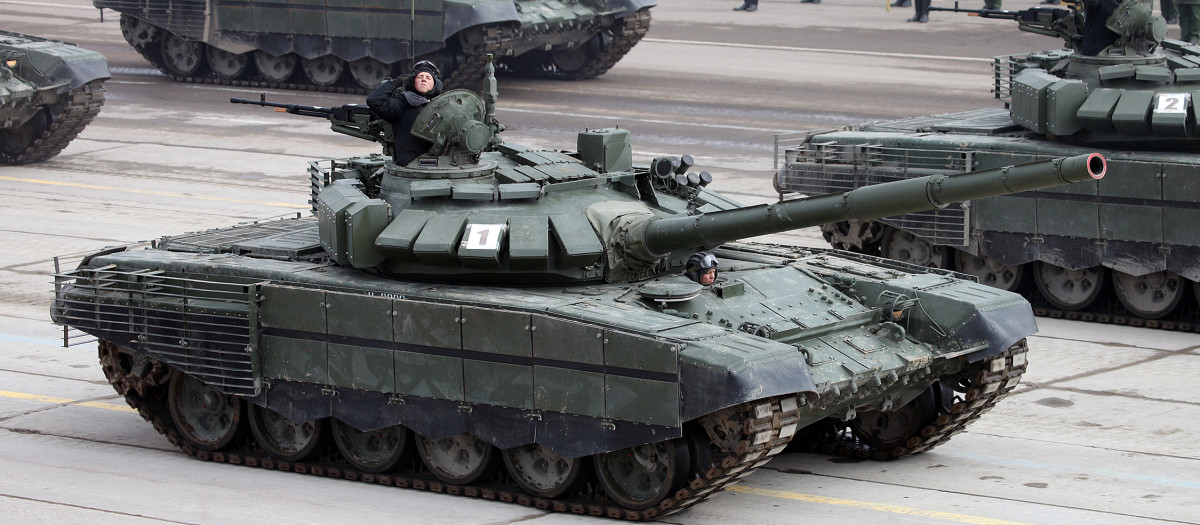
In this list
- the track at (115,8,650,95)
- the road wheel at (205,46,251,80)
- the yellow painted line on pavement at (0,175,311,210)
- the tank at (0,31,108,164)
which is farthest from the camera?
the road wheel at (205,46,251,80)

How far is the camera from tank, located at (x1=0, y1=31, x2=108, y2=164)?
86.6 feet

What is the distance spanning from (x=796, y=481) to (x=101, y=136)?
2030 cm

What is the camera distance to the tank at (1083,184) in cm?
1886

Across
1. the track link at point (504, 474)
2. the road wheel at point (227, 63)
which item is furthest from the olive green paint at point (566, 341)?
the road wheel at point (227, 63)

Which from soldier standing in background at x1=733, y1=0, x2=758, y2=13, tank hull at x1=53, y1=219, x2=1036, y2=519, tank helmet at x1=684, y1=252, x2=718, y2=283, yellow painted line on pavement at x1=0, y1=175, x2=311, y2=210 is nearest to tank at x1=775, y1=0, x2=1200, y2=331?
tank hull at x1=53, y1=219, x2=1036, y2=519

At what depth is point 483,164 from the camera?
14.3 m

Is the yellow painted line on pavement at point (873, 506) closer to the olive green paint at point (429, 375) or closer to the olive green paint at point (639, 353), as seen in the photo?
the olive green paint at point (639, 353)

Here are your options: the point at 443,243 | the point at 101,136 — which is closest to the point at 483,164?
the point at 443,243

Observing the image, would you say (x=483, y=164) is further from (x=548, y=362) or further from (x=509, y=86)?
(x=509, y=86)

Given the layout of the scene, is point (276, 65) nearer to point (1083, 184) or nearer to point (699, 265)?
point (1083, 184)

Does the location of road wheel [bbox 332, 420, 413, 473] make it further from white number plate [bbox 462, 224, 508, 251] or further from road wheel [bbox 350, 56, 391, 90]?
road wheel [bbox 350, 56, 391, 90]

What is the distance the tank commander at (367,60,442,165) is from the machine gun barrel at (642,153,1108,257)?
220 centimetres

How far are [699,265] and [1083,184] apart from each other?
7.43 m

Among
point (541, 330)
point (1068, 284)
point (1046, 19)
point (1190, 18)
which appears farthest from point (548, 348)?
point (1190, 18)
